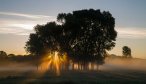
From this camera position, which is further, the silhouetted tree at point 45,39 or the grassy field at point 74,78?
the silhouetted tree at point 45,39

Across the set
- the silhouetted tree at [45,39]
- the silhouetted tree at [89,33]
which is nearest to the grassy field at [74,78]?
the silhouetted tree at [89,33]

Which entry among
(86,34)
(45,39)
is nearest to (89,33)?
(86,34)

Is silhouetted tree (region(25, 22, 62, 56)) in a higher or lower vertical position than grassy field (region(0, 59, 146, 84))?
higher

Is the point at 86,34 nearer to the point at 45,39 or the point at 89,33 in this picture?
the point at 89,33

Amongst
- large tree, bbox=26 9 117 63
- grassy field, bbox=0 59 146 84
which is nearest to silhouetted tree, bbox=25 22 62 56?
large tree, bbox=26 9 117 63

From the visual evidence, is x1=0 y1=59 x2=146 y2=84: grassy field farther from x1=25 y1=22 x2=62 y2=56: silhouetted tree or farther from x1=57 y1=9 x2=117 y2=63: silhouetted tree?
x1=25 y1=22 x2=62 y2=56: silhouetted tree

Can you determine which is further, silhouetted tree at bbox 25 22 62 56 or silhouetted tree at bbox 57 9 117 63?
silhouetted tree at bbox 25 22 62 56

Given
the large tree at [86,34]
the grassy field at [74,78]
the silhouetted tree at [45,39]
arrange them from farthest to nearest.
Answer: the silhouetted tree at [45,39]
the large tree at [86,34]
the grassy field at [74,78]

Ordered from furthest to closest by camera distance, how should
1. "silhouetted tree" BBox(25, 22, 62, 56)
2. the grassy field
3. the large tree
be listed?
1. "silhouetted tree" BBox(25, 22, 62, 56)
2. the large tree
3. the grassy field

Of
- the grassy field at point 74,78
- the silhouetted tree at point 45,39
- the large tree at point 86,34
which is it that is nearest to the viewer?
the grassy field at point 74,78

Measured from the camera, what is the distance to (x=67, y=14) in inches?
4129

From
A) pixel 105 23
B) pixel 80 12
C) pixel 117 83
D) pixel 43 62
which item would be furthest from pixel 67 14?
pixel 117 83

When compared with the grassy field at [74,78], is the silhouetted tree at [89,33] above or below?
above

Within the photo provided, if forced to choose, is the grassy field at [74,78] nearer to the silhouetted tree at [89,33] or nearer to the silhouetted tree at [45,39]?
the silhouetted tree at [89,33]
